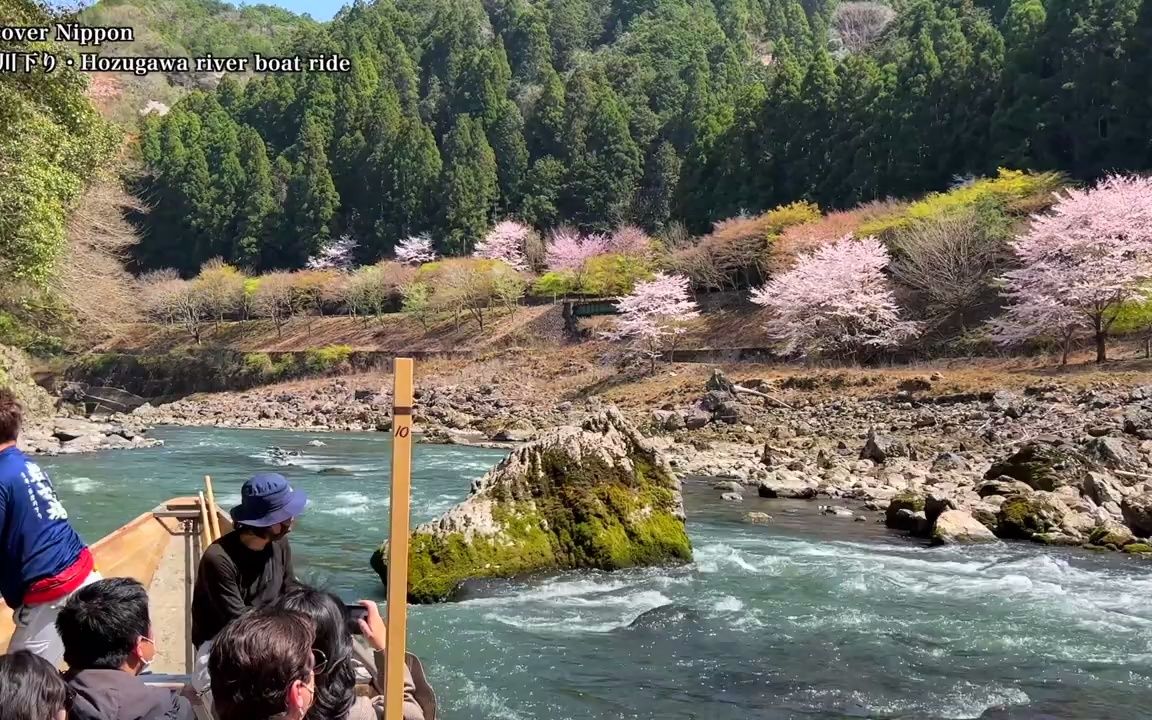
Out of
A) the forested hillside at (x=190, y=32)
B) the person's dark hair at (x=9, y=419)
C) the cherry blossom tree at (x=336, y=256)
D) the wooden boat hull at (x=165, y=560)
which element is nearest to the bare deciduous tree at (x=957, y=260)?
the wooden boat hull at (x=165, y=560)

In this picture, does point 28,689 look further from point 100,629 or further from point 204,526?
point 204,526

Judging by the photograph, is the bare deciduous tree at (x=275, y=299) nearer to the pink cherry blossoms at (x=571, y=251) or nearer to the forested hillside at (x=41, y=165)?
the pink cherry blossoms at (x=571, y=251)

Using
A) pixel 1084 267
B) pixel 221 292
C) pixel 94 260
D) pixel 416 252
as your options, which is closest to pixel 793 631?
pixel 1084 267

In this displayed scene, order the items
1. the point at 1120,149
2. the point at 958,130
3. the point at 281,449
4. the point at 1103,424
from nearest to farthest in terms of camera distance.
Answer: the point at 1103,424 < the point at 281,449 < the point at 1120,149 < the point at 958,130

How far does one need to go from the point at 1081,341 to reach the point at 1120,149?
11.3 meters

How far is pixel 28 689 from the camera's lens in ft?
7.30

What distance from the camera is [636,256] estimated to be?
4772cm

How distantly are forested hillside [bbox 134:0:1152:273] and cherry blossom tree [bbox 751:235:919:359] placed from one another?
8.81m

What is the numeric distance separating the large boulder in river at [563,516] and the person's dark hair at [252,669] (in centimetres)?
708

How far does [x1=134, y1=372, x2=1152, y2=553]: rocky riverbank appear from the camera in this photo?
12.7 metres

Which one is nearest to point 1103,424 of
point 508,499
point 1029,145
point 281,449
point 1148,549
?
point 1148,549

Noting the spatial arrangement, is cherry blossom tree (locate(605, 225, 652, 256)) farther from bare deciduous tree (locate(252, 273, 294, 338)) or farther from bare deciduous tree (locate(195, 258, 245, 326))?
bare deciduous tree (locate(195, 258, 245, 326))

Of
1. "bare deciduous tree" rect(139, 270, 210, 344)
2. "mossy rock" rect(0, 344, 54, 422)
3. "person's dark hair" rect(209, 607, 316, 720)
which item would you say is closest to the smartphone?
"person's dark hair" rect(209, 607, 316, 720)

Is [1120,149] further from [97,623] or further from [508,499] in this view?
[97,623]
